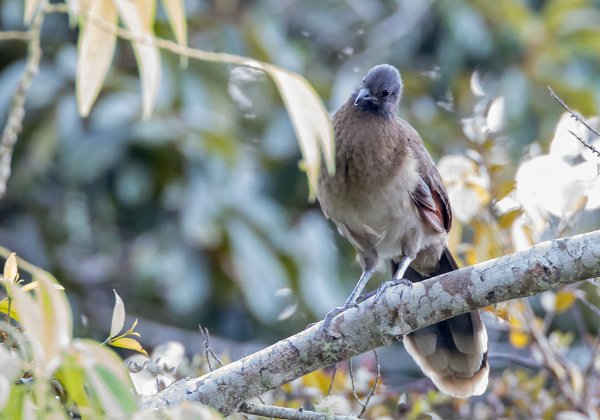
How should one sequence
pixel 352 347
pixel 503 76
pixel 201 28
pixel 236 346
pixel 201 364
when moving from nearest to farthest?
pixel 352 347, pixel 201 364, pixel 236 346, pixel 201 28, pixel 503 76

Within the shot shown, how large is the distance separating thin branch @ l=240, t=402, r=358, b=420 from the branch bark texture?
4 centimetres

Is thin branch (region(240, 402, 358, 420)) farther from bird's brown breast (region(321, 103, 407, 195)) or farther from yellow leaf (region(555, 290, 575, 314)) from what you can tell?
yellow leaf (region(555, 290, 575, 314))

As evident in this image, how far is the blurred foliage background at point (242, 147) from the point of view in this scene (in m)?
4.56

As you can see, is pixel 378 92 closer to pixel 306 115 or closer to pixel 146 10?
pixel 146 10

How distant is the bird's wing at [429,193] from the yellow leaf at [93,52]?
5.62ft

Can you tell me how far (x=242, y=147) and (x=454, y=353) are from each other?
188cm

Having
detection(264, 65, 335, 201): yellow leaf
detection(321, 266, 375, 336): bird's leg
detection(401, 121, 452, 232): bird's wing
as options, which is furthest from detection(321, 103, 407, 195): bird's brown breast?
detection(264, 65, 335, 201): yellow leaf

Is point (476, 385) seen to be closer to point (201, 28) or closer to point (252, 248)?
point (252, 248)

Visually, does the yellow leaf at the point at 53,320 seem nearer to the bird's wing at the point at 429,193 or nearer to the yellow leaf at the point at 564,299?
the bird's wing at the point at 429,193

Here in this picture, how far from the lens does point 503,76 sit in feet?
18.6

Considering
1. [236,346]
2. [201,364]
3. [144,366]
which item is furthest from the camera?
[236,346]

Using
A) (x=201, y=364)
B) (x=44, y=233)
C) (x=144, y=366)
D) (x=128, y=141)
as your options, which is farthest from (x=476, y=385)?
(x=44, y=233)

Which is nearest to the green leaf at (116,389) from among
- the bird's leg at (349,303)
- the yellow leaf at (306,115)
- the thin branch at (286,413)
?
the yellow leaf at (306,115)

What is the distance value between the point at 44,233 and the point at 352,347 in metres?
2.98
